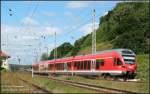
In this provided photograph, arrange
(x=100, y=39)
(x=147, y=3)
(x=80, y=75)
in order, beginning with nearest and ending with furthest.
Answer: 1. (x=80, y=75)
2. (x=147, y=3)
3. (x=100, y=39)

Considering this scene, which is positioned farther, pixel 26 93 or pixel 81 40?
pixel 81 40

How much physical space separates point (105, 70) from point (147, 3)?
222 ft

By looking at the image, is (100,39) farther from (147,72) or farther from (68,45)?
Answer: (147,72)

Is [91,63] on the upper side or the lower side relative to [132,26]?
lower

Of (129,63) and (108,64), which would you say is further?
(108,64)

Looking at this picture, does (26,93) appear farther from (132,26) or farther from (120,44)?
(132,26)

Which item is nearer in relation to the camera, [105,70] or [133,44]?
[105,70]

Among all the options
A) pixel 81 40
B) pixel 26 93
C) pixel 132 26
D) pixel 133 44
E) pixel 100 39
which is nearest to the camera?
pixel 26 93

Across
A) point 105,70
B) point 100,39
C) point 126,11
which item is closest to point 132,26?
point 126,11

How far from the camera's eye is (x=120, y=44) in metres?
82.4

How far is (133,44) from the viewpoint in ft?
266

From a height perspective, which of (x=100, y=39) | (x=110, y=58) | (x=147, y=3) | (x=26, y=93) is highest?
(x=147, y=3)

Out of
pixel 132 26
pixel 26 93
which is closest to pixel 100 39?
pixel 132 26

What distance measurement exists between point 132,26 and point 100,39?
1129 inches
